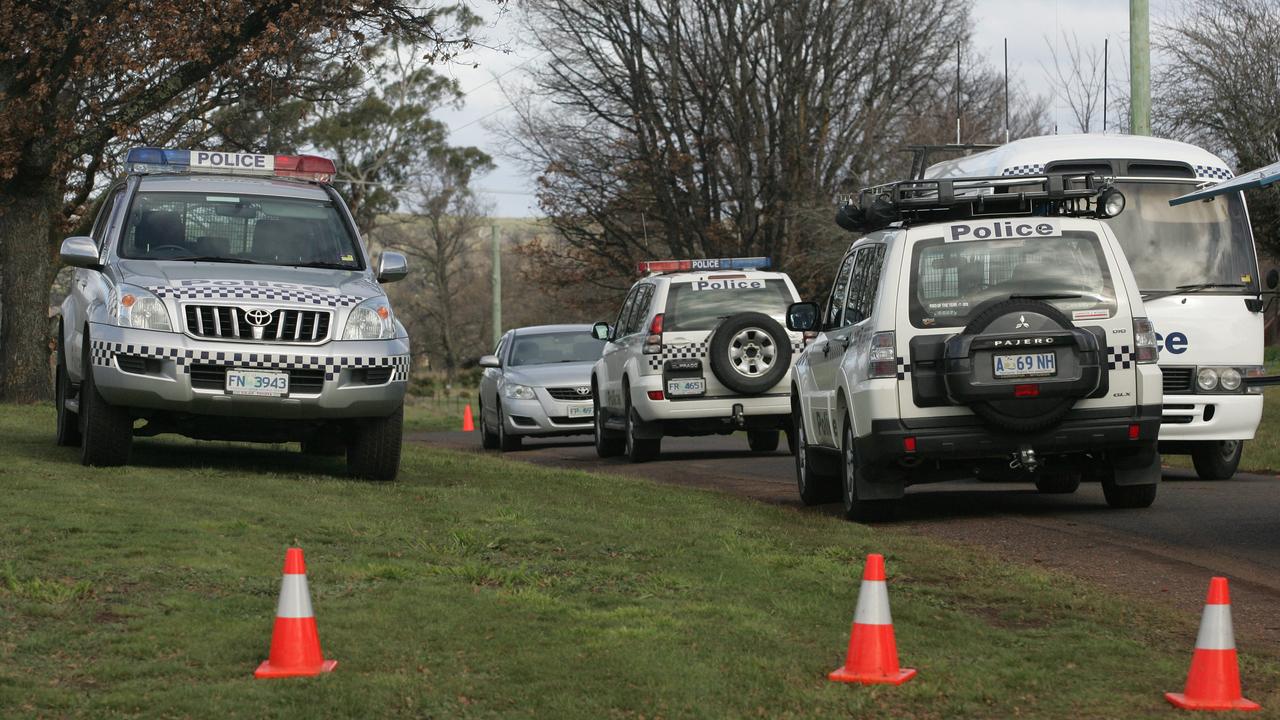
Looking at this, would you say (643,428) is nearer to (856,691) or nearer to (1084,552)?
(1084,552)

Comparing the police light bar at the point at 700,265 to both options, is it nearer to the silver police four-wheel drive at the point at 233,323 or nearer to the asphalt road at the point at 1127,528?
the asphalt road at the point at 1127,528

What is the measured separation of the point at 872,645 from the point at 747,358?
1142 centimetres

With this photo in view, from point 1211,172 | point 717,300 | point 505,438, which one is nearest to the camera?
point 1211,172

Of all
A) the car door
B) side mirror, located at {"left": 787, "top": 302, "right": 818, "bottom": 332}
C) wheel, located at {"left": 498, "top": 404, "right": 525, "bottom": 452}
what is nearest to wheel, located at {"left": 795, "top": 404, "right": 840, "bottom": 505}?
the car door

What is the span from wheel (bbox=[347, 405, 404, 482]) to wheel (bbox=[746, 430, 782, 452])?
301 inches

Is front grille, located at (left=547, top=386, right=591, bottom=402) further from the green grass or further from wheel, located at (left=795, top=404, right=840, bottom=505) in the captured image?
the green grass

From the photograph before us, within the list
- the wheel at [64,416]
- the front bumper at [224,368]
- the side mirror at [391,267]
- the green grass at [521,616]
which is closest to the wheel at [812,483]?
the green grass at [521,616]

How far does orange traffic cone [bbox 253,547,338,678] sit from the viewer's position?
609 cm

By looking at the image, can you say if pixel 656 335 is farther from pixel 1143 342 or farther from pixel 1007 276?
pixel 1143 342

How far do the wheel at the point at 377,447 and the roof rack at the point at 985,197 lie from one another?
12.2ft

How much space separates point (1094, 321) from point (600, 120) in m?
25.8

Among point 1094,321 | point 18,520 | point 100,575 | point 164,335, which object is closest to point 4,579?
point 100,575

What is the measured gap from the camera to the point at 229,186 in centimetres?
1363

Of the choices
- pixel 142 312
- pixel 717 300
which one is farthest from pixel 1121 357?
pixel 717 300
